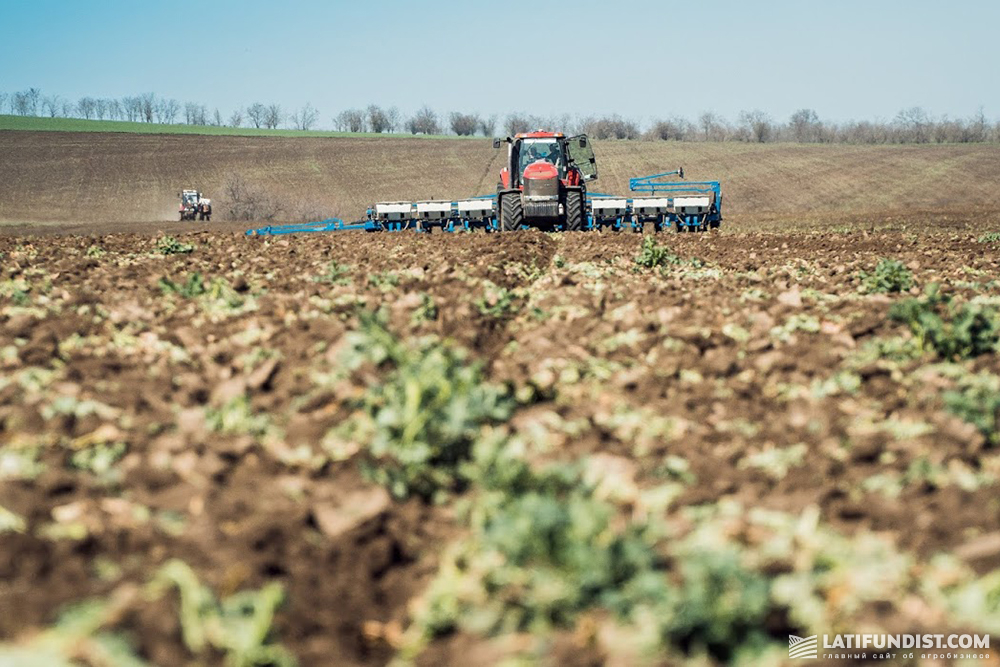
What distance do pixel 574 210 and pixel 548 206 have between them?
0.79 metres

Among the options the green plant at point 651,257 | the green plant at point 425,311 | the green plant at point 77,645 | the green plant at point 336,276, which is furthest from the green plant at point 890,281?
the green plant at point 77,645

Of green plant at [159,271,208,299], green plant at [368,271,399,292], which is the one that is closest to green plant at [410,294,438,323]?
green plant at [368,271,399,292]

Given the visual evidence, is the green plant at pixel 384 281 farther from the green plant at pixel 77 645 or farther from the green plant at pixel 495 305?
the green plant at pixel 77 645

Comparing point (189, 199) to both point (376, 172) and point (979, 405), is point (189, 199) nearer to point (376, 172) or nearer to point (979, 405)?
point (376, 172)

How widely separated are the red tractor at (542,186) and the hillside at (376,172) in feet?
88.7

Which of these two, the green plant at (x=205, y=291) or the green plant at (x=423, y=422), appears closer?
the green plant at (x=423, y=422)

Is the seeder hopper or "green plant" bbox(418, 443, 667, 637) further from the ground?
the seeder hopper

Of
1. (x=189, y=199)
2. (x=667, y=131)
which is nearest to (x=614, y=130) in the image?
(x=667, y=131)

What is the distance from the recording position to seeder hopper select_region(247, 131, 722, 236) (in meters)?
21.7

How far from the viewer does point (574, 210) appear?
72.0 ft

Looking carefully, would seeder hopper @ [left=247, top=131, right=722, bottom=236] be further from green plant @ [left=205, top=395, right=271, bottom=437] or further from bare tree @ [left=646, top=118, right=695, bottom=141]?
bare tree @ [left=646, top=118, right=695, bottom=141]

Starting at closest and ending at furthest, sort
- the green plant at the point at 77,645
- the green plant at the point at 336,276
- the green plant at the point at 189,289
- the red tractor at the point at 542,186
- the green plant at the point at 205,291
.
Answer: the green plant at the point at 77,645 → the green plant at the point at 205,291 → the green plant at the point at 189,289 → the green plant at the point at 336,276 → the red tractor at the point at 542,186

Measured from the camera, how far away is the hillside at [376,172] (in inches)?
2137

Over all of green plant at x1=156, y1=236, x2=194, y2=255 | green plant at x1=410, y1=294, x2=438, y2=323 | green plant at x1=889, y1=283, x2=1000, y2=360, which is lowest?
green plant at x1=889, y1=283, x2=1000, y2=360
